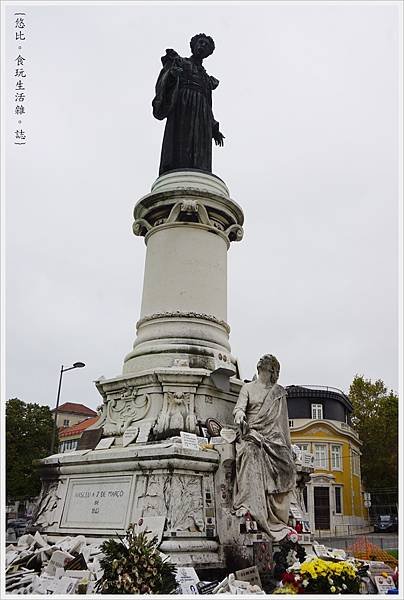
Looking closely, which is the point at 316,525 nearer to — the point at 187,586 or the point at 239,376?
the point at 239,376

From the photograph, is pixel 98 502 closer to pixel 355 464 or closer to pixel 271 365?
pixel 271 365

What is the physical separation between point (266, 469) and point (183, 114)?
772cm

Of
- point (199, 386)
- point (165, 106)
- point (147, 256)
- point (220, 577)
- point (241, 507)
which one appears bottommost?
point (220, 577)

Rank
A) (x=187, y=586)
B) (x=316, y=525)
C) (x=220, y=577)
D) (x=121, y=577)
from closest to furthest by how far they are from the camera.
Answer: (x=121, y=577) → (x=187, y=586) → (x=220, y=577) → (x=316, y=525)

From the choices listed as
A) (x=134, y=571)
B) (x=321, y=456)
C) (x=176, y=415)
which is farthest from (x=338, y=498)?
(x=134, y=571)

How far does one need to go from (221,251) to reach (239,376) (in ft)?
7.75

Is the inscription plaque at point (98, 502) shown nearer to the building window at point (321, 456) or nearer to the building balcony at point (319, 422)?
the building balcony at point (319, 422)

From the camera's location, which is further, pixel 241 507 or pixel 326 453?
pixel 326 453

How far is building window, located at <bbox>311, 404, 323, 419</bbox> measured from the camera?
4303cm

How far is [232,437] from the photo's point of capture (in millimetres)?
8570

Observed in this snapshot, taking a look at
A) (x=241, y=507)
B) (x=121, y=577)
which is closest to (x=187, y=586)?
(x=121, y=577)

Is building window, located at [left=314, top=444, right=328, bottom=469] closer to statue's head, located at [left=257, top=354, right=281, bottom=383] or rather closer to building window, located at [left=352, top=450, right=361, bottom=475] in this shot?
building window, located at [left=352, top=450, right=361, bottom=475]

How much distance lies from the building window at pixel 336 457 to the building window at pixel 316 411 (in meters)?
2.42

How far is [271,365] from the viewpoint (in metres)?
9.15
